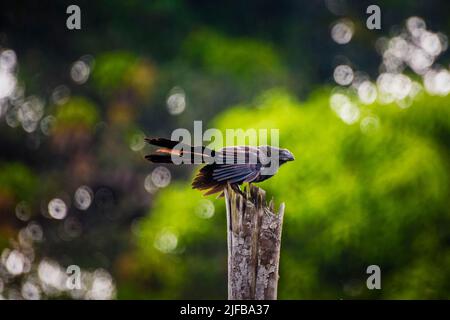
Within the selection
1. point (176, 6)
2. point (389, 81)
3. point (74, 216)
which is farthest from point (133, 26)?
point (389, 81)

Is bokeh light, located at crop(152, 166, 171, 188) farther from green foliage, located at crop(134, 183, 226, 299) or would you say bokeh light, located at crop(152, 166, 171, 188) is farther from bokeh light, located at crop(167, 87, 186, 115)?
bokeh light, located at crop(167, 87, 186, 115)

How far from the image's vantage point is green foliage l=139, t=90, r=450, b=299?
1334cm

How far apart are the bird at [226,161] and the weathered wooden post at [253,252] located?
0.98 ft

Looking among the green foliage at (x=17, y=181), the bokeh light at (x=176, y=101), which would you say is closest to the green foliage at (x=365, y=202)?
the bokeh light at (x=176, y=101)

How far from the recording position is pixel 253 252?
5957 mm

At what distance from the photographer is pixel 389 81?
741 inches

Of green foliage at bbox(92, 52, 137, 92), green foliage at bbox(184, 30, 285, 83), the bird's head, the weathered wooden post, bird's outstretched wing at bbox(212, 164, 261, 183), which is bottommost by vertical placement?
the weathered wooden post

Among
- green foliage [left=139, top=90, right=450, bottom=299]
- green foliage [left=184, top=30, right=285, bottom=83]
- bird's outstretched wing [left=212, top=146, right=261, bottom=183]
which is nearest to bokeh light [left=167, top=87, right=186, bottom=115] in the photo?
green foliage [left=184, top=30, right=285, bottom=83]

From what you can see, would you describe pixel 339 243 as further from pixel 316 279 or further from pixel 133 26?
pixel 133 26

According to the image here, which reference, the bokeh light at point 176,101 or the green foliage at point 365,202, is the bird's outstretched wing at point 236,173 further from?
the bokeh light at point 176,101

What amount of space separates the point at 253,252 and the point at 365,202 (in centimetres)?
809

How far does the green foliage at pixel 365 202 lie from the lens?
13336mm

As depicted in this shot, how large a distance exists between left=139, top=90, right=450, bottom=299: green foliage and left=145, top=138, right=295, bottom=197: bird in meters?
7.34

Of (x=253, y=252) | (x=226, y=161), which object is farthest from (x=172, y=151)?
(x=253, y=252)
